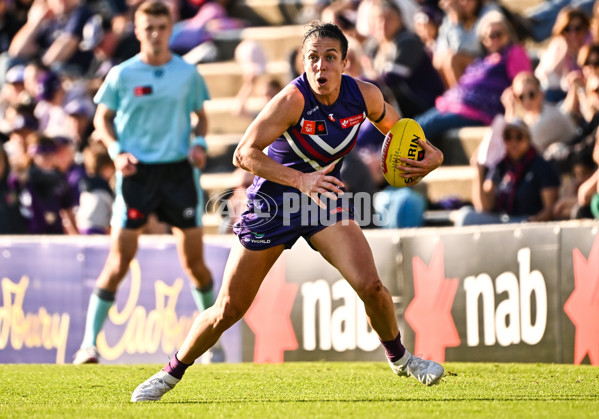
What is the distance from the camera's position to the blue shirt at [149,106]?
9.84 metres

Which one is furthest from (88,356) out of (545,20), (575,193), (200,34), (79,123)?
Result: (200,34)

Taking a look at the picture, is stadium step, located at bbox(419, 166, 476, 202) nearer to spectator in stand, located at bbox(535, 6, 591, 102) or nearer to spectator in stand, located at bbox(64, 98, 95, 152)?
spectator in stand, located at bbox(535, 6, 591, 102)

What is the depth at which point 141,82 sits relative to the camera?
32.3ft

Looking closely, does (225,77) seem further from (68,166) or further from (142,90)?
(142,90)

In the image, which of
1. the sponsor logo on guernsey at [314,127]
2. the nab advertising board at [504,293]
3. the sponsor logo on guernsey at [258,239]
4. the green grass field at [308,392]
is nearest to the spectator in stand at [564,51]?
the nab advertising board at [504,293]

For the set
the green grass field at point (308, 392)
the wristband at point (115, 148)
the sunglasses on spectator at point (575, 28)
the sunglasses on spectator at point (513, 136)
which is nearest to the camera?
the green grass field at point (308, 392)

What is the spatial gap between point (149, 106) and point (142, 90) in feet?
0.50

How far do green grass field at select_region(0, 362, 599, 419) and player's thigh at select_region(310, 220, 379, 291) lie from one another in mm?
750

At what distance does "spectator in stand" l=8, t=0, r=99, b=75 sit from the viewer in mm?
17094

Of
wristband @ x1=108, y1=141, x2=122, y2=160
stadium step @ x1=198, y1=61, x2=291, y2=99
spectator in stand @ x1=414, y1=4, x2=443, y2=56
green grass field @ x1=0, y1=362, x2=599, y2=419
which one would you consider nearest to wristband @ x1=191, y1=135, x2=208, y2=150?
wristband @ x1=108, y1=141, x2=122, y2=160

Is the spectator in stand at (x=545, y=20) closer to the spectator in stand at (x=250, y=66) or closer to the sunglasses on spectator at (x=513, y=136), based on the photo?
the spectator in stand at (x=250, y=66)

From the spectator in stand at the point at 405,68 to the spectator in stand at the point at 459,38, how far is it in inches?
12.1

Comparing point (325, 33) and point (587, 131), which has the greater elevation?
point (325, 33)

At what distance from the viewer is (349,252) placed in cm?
682
